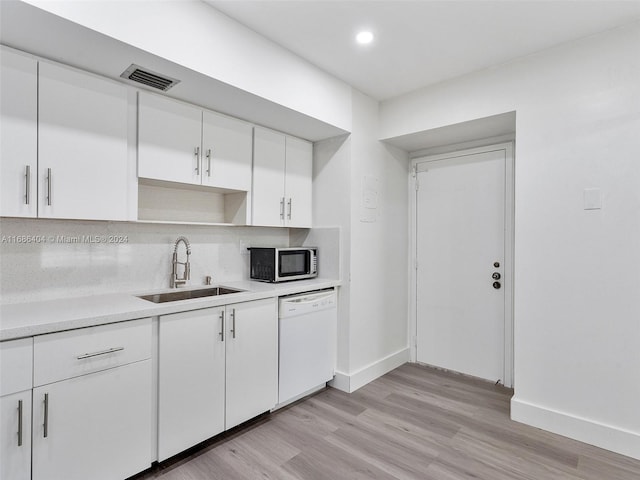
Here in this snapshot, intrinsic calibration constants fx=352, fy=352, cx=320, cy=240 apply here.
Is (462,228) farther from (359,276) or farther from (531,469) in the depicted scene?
(531,469)

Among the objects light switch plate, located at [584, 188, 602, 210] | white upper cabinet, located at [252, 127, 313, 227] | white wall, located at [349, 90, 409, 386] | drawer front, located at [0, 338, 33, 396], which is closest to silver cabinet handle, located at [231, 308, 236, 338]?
white upper cabinet, located at [252, 127, 313, 227]

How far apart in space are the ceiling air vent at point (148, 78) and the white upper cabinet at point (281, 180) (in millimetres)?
810

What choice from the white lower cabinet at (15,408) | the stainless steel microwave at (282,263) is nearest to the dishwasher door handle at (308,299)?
the stainless steel microwave at (282,263)

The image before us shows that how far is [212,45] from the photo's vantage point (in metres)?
2.04

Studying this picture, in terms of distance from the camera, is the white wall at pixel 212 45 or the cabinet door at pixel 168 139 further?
the cabinet door at pixel 168 139

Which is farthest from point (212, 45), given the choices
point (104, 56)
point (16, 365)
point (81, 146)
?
point (16, 365)

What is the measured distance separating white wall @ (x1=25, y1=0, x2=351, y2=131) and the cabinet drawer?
141 cm

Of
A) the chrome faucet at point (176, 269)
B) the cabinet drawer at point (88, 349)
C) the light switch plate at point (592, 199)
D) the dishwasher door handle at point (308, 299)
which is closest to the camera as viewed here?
the cabinet drawer at point (88, 349)

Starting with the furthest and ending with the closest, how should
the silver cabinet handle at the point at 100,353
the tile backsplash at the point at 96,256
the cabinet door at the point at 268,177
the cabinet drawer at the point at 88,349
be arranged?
the cabinet door at the point at 268,177
the tile backsplash at the point at 96,256
the silver cabinet handle at the point at 100,353
the cabinet drawer at the point at 88,349

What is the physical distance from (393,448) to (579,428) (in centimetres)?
125

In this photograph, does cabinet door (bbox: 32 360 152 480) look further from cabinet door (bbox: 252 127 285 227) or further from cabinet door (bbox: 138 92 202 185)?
cabinet door (bbox: 252 127 285 227)

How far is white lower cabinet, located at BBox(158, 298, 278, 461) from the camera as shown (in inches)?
78.1

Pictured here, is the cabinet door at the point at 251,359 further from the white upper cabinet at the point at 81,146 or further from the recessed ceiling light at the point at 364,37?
the recessed ceiling light at the point at 364,37

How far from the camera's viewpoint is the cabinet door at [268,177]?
283 centimetres
